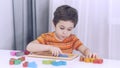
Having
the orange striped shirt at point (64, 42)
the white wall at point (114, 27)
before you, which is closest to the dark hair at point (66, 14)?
the orange striped shirt at point (64, 42)

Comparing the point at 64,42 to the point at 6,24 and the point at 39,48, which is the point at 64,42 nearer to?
the point at 39,48

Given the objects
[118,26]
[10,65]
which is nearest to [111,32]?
[118,26]

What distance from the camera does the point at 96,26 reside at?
1.43 meters

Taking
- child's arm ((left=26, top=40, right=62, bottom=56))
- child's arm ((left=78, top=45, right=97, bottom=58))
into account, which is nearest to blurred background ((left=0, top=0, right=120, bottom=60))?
child's arm ((left=78, top=45, right=97, bottom=58))

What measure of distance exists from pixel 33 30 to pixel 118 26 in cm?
54

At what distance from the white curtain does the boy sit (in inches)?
3.4

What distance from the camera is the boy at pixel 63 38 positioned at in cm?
125

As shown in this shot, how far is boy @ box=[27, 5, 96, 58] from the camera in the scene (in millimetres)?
1253

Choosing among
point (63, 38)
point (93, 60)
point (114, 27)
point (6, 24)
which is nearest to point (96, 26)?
point (114, 27)

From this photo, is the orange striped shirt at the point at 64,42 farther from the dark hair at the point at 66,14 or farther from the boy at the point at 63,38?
the dark hair at the point at 66,14

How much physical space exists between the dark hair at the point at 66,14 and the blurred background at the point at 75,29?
97 millimetres

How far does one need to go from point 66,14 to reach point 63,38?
0.16 meters

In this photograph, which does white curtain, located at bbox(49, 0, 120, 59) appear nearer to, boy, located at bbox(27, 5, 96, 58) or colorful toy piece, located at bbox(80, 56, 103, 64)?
boy, located at bbox(27, 5, 96, 58)

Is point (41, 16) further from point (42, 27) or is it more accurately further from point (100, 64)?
point (100, 64)
